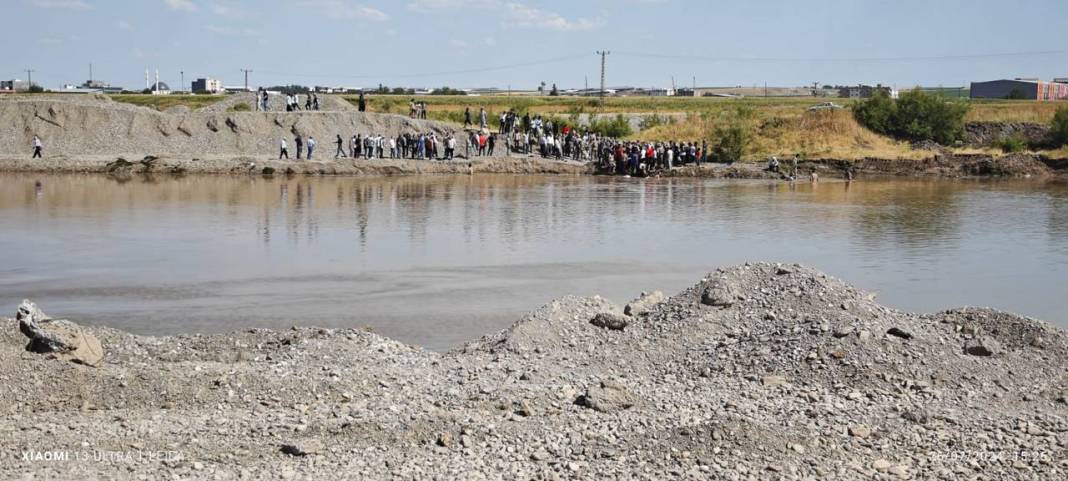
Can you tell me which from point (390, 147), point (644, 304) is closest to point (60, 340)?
point (644, 304)

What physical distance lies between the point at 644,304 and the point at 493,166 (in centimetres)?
3220

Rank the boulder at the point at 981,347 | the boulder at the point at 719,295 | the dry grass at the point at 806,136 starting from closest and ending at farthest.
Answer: the boulder at the point at 981,347 → the boulder at the point at 719,295 → the dry grass at the point at 806,136

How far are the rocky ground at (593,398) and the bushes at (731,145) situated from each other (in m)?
36.6

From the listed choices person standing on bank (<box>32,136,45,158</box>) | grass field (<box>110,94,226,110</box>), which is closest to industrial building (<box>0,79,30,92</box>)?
grass field (<box>110,94,226,110</box>)

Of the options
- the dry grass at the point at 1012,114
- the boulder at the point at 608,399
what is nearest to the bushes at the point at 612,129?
the dry grass at the point at 1012,114

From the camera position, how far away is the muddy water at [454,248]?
17141 mm

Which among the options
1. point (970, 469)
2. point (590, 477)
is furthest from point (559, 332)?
point (970, 469)

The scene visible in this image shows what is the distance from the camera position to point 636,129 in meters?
67.7

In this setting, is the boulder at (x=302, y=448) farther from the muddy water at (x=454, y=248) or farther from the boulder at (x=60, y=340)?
the muddy water at (x=454, y=248)

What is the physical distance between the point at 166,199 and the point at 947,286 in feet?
76.9

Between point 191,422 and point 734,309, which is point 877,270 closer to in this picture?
point 734,309

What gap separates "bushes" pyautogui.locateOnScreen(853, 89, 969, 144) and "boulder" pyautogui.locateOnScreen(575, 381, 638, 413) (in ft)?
163

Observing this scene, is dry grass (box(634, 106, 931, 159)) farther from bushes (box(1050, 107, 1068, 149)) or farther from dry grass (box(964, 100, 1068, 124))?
dry grass (box(964, 100, 1068, 124))

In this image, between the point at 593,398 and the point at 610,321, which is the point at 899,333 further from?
the point at 593,398
